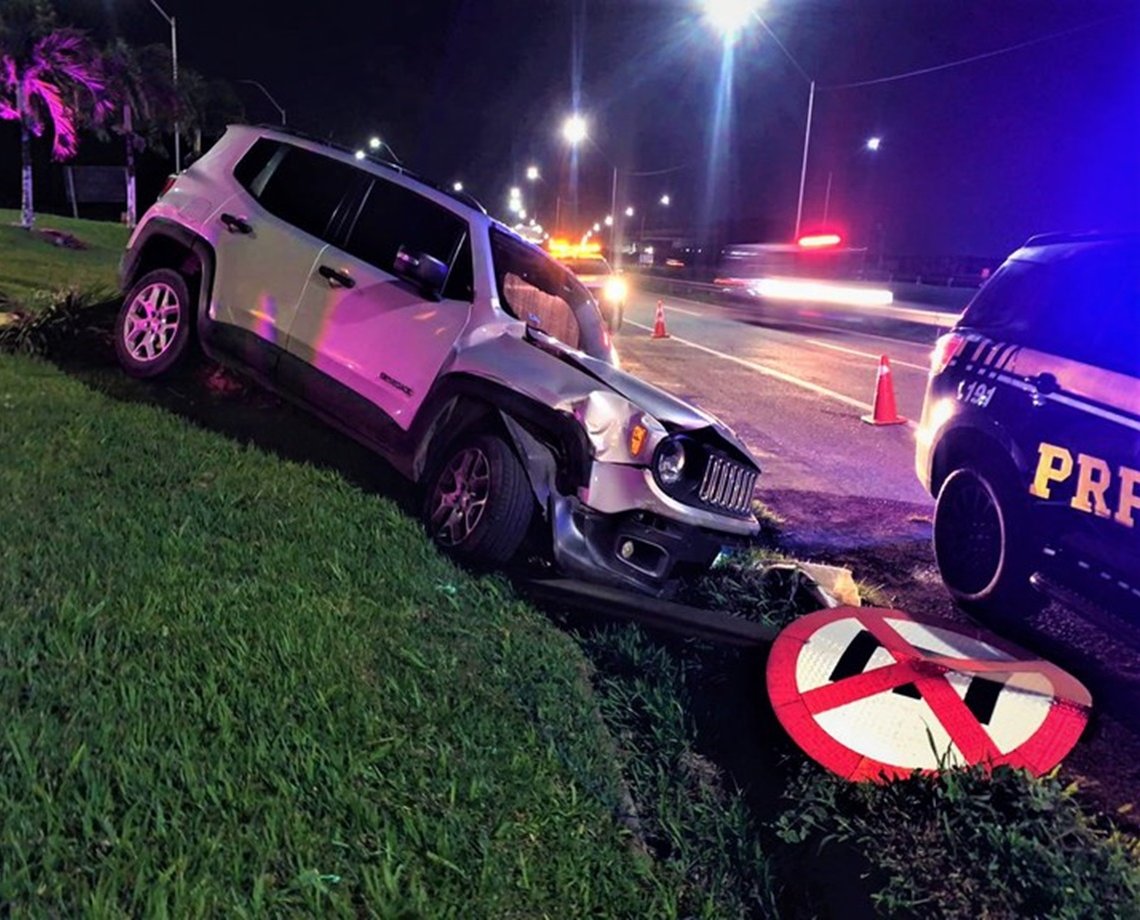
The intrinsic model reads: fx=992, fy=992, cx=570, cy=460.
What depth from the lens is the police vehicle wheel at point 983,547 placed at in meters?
4.86

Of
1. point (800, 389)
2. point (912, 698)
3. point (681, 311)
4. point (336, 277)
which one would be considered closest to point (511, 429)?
point (336, 277)

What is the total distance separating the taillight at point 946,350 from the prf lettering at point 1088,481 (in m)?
1.00

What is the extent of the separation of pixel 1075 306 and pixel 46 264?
69.6ft

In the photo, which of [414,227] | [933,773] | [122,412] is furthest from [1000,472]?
[122,412]

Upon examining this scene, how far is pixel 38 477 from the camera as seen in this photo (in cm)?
517

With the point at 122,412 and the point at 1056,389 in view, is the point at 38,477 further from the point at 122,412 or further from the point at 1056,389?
the point at 1056,389

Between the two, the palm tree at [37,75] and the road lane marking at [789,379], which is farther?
the palm tree at [37,75]

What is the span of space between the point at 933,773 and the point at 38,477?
4.50m

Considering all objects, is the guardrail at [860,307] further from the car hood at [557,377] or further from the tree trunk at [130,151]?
the tree trunk at [130,151]

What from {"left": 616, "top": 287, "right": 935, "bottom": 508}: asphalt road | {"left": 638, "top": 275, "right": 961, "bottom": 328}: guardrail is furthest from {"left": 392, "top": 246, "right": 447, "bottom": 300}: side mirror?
{"left": 638, "top": 275, "right": 961, "bottom": 328}: guardrail

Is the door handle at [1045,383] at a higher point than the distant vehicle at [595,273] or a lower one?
lower

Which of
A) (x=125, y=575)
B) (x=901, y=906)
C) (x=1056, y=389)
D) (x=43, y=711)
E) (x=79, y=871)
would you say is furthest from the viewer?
(x=1056, y=389)

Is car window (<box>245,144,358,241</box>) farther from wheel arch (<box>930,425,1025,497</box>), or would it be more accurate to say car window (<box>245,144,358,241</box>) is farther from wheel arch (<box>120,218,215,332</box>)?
wheel arch (<box>930,425,1025,497</box>)

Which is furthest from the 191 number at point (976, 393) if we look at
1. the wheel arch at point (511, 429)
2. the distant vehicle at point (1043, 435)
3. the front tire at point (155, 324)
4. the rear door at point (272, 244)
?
the front tire at point (155, 324)
